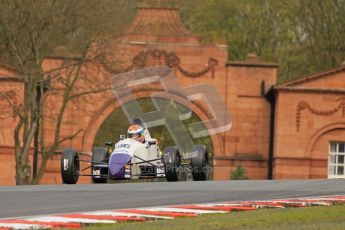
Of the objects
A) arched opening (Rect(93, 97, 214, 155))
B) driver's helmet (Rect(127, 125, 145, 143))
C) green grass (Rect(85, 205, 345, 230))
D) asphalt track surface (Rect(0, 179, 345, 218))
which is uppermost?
arched opening (Rect(93, 97, 214, 155))

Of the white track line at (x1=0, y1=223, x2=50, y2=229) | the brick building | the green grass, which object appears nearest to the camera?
the white track line at (x1=0, y1=223, x2=50, y2=229)

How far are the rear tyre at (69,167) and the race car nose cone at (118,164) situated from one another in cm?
90

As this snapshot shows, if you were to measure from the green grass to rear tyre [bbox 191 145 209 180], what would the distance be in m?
10.6

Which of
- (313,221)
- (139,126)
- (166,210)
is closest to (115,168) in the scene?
(139,126)

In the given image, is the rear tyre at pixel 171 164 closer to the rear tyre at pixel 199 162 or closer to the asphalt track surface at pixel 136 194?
the rear tyre at pixel 199 162

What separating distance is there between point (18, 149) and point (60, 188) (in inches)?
1001

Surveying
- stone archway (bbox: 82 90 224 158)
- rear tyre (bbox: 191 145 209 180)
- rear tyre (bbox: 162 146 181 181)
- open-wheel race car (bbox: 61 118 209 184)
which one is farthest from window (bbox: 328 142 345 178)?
rear tyre (bbox: 162 146 181 181)

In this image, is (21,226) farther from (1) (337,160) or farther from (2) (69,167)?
(1) (337,160)

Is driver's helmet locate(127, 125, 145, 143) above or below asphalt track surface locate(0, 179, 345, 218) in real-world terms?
above

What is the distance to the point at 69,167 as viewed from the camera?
103 feet

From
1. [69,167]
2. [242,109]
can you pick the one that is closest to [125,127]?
[242,109]

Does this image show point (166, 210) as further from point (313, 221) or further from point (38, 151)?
point (38, 151)

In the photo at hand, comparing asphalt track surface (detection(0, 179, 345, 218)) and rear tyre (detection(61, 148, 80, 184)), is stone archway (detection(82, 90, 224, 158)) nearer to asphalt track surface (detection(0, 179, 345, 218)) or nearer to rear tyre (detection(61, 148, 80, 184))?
rear tyre (detection(61, 148, 80, 184))

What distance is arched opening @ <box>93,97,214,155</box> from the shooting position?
62.2m
